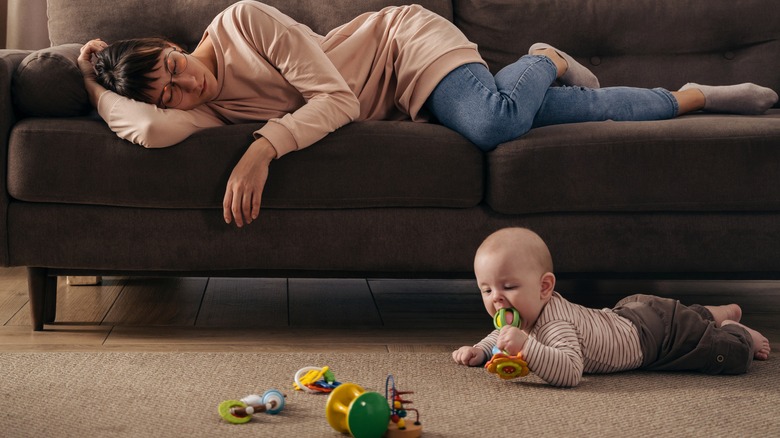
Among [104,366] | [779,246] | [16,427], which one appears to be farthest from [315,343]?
[779,246]

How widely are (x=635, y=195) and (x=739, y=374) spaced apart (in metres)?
0.44

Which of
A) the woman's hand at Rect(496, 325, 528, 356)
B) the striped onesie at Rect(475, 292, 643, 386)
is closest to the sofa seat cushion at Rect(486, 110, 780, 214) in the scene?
the striped onesie at Rect(475, 292, 643, 386)

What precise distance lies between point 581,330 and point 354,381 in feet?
1.35

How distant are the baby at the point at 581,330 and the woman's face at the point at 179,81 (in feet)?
2.36

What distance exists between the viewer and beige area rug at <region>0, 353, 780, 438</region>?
4.14ft

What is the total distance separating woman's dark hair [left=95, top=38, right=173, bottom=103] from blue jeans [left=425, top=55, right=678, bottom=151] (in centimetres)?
62

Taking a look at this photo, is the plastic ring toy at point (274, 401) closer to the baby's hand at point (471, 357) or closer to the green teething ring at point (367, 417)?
the green teething ring at point (367, 417)

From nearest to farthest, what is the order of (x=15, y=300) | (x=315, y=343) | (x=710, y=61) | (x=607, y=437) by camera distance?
(x=607, y=437) → (x=315, y=343) → (x=15, y=300) → (x=710, y=61)

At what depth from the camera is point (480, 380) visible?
1512mm

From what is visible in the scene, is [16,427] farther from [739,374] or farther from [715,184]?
[715,184]

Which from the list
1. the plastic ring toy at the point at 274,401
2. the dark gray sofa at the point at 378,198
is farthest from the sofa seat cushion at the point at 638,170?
the plastic ring toy at the point at 274,401

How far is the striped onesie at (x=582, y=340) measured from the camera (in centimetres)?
148

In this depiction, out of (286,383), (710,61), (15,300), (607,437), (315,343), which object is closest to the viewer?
(607,437)

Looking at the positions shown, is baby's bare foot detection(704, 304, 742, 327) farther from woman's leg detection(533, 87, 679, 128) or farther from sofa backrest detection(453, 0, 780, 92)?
sofa backrest detection(453, 0, 780, 92)
